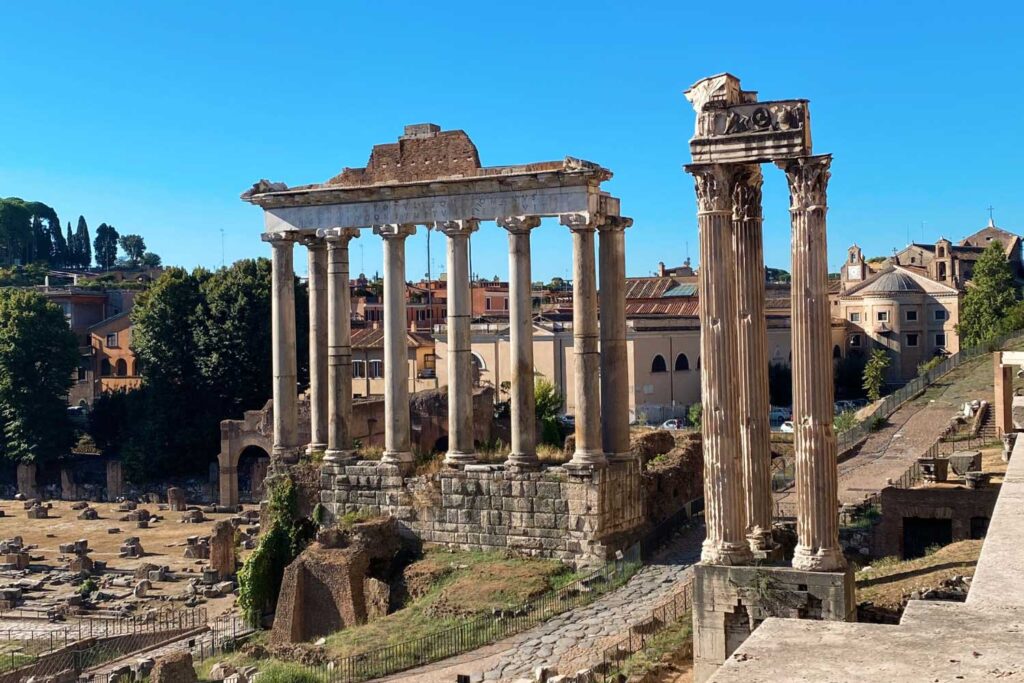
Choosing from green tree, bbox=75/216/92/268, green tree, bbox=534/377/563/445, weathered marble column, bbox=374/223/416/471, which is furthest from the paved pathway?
green tree, bbox=75/216/92/268

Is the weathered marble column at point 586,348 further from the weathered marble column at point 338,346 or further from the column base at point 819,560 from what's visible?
the column base at point 819,560

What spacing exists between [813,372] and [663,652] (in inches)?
192

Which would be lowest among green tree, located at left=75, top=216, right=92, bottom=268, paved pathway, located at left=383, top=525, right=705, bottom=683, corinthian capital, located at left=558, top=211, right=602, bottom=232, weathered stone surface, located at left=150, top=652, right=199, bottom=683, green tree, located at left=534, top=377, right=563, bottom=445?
weathered stone surface, located at left=150, top=652, right=199, bottom=683

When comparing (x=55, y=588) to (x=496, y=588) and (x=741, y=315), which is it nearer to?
(x=496, y=588)

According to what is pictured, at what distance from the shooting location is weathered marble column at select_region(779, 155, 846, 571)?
54.8 feet

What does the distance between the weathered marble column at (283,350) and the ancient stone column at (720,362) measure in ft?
49.6

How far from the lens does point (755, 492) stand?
17984 millimetres

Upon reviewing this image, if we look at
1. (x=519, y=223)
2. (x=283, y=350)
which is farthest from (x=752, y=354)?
(x=283, y=350)

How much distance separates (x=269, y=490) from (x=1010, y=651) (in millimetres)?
23153

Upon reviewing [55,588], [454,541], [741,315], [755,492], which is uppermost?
[741,315]

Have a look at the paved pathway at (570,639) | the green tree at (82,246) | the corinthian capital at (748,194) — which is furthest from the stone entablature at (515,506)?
the green tree at (82,246)

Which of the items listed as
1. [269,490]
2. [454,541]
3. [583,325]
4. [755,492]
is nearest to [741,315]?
[755,492]

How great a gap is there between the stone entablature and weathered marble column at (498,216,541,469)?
0.56 m

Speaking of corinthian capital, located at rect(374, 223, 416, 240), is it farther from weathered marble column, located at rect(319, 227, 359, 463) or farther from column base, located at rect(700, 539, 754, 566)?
column base, located at rect(700, 539, 754, 566)
